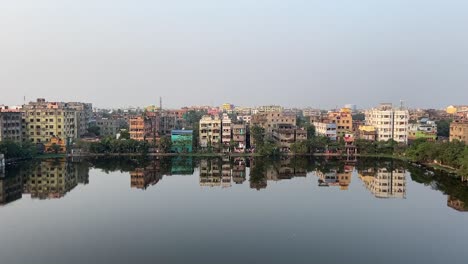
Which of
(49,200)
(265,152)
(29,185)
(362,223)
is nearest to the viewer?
(362,223)

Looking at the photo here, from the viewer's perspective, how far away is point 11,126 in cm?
3056

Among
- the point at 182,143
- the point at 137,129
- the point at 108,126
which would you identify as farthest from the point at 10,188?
the point at 108,126

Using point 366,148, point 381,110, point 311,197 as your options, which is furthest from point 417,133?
point 311,197

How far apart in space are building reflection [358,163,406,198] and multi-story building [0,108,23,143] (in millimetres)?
23659

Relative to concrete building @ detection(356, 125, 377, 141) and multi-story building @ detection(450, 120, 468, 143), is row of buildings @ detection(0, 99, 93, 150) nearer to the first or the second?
concrete building @ detection(356, 125, 377, 141)

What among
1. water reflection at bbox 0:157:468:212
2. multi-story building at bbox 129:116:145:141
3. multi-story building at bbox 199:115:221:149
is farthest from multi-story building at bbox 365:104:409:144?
multi-story building at bbox 129:116:145:141

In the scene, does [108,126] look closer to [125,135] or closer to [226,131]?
[125,135]

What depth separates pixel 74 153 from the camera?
31.2m

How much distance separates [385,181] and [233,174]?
7.86 metres

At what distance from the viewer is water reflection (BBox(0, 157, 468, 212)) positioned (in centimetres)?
1873

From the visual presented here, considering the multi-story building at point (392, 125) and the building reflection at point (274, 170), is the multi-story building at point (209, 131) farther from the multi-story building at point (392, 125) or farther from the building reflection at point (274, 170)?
the multi-story building at point (392, 125)

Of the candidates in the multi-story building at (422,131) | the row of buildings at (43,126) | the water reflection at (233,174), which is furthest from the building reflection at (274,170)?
the row of buildings at (43,126)

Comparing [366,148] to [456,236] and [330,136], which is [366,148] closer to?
[330,136]

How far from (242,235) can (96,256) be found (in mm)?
4105
